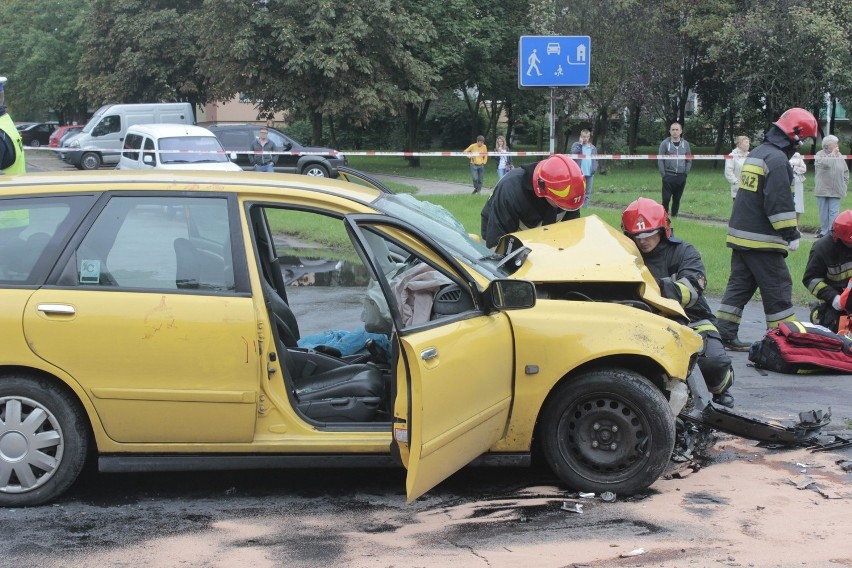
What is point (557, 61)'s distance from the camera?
1426 cm

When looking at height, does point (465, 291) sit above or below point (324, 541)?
above

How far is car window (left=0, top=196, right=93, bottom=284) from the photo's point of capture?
4727 millimetres

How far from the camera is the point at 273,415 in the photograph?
4715mm

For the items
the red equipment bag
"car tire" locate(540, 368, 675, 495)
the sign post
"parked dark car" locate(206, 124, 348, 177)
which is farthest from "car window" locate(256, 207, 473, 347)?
"parked dark car" locate(206, 124, 348, 177)

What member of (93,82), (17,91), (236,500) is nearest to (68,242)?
(236,500)

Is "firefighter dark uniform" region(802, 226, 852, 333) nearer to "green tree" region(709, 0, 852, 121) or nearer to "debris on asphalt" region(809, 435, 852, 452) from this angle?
"debris on asphalt" region(809, 435, 852, 452)

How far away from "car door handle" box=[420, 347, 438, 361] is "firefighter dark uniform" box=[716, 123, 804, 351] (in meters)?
4.92

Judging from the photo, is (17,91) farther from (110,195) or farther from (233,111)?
(110,195)

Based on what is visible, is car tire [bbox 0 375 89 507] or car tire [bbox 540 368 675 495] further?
car tire [bbox 540 368 675 495]

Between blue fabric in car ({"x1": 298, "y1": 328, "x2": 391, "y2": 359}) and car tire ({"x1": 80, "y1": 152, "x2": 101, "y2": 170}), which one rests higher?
car tire ({"x1": 80, "y1": 152, "x2": 101, "y2": 170})

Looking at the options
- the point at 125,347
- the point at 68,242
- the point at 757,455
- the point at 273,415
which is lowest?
the point at 757,455

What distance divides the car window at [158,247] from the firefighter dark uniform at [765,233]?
5.23m

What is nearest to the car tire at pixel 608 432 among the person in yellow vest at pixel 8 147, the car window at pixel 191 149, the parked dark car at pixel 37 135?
the person in yellow vest at pixel 8 147

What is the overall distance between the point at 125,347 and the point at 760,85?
95.8ft
